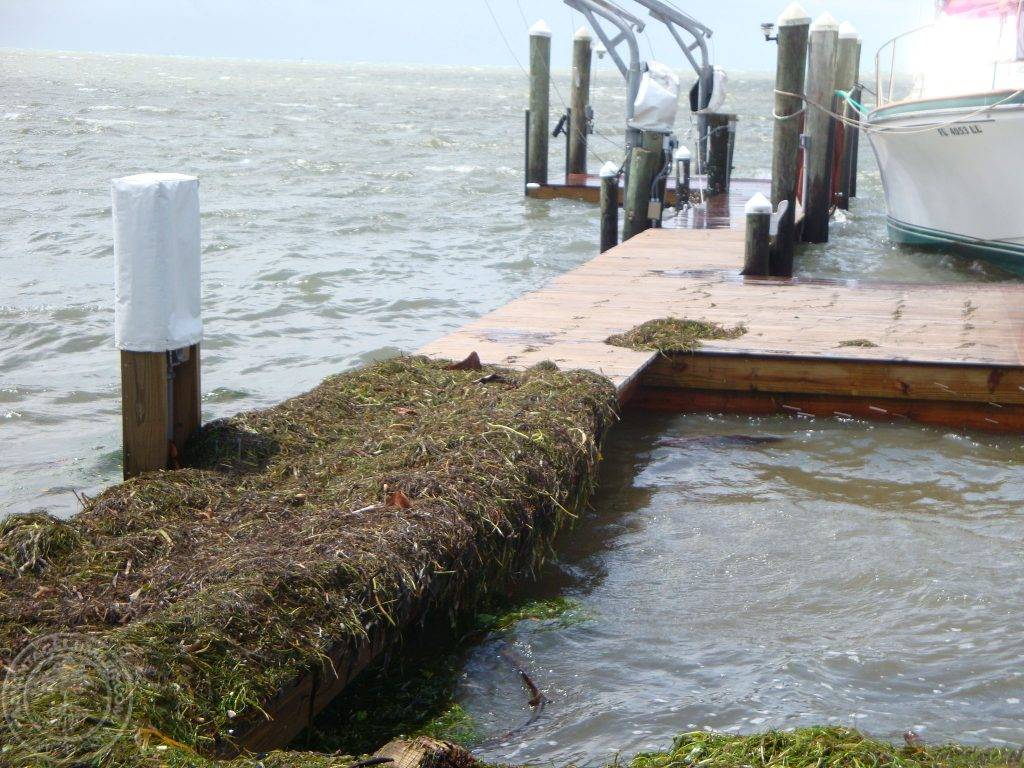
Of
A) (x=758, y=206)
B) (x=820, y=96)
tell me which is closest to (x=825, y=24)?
(x=820, y=96)

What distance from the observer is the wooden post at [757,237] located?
9.48 m

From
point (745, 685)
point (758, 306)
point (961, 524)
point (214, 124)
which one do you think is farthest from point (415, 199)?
point (214, 124)

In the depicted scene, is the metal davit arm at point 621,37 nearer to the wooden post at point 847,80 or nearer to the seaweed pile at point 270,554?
the wooden post at point 847,80

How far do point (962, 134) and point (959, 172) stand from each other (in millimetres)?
647

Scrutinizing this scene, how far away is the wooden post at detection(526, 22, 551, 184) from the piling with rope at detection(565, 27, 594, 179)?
1.68ft

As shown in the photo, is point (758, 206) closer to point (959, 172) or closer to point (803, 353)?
point (803, 353)

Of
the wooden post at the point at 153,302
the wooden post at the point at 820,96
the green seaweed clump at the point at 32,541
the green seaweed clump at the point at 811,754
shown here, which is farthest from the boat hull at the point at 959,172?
the green seaweed clump at the point at 32,541

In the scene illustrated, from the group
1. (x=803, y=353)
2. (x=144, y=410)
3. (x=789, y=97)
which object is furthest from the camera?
(x=789, y=97)

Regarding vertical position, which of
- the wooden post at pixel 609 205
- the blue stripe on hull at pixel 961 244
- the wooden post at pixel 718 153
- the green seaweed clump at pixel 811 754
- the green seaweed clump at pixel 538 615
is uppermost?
the wooden post at pixel 718 153

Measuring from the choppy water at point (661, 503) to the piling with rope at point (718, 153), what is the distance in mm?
1788

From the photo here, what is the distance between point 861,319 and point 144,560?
5.62 metres

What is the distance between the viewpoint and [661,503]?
19.5 feet

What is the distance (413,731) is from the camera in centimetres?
360

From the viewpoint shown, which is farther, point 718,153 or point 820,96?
point 718,153
